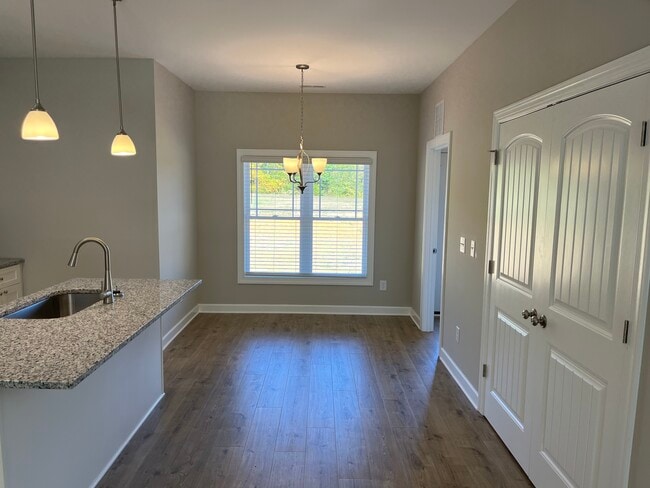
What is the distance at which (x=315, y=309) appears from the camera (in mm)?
5539

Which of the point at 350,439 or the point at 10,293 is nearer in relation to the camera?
the point at 350,439

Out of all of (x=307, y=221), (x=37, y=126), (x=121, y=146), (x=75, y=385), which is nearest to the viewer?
(x=75, y=385)

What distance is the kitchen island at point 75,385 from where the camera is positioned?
5.32 ft

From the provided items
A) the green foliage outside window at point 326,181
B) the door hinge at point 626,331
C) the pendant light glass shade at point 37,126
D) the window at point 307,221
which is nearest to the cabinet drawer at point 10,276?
the window at point 307,221

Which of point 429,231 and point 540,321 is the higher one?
point 429,231

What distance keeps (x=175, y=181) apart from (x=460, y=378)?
345 centimetres

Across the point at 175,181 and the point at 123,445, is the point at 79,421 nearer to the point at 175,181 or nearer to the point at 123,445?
the point at 123,445

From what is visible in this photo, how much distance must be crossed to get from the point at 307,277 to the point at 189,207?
67.4 inches

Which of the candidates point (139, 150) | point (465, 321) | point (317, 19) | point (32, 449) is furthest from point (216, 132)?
point (32, 449)

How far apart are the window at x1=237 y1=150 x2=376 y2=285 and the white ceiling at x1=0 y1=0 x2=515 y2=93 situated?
1211mm

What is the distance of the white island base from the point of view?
170cm

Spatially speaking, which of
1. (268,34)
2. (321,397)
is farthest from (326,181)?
(321,397)

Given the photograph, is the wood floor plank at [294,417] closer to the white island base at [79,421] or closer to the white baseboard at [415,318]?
the white island base at [79,421]

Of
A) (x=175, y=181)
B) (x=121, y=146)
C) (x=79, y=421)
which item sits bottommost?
(x=79, y=421)
